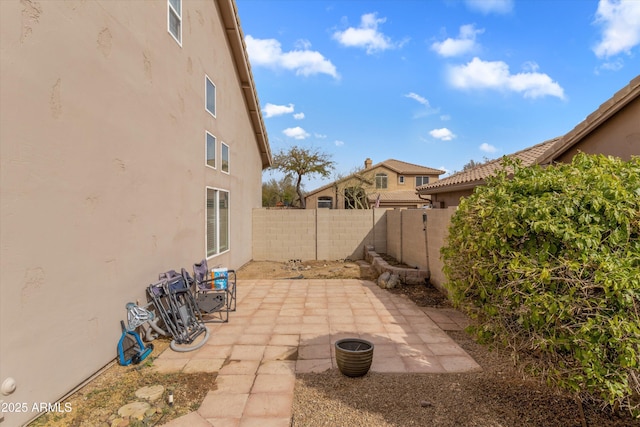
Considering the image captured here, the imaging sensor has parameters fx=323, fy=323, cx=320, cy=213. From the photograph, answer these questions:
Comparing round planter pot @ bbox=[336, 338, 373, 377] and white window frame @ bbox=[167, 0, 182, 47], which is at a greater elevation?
white window frame @ bbox=[167, 0, 182, 47]

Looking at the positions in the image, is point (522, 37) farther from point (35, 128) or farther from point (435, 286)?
point (35, 128)

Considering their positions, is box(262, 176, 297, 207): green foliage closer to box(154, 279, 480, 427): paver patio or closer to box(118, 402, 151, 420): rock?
box(154, 279, 480, 427): paver patio

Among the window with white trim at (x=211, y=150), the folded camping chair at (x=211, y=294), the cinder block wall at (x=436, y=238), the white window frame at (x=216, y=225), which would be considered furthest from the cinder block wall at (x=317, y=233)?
the folded camping chair at (x=211, y=294)

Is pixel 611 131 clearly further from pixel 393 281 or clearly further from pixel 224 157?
pixel 224 157

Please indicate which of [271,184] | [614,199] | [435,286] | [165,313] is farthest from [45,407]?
[271,184]

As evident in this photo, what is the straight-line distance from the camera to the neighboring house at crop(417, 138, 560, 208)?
8664 mm

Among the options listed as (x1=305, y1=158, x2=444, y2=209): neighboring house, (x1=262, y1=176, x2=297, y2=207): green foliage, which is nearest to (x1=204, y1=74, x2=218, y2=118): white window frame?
(x1=305, y1=158, x2=444, y2=209): neighboring house

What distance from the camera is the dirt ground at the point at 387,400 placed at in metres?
2.68

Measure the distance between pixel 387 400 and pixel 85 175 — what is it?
12.2 feet

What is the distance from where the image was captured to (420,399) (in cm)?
304

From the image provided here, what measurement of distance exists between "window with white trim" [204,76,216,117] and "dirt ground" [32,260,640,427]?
5.49 meters

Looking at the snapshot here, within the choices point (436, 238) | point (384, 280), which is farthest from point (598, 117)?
point (384, 280)

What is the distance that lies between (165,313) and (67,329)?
149 centimetres

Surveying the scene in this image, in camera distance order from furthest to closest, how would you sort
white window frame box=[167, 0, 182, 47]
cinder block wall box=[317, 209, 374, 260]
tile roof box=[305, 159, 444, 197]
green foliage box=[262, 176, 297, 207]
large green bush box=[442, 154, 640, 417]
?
green foliage box=[262, 176, 297, 207], tile roof box=[305, 159, 444, 197], cinder block wall box=[317, 209, 374, 260], white window frame box=[167, 0, 182, 47], large green bush box=[442, 154, 640, 417]
